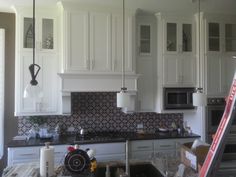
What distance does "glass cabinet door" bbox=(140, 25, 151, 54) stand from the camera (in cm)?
384

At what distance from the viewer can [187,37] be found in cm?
388

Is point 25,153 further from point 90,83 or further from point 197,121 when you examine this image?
point 197,121

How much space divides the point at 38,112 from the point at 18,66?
27.9 inches

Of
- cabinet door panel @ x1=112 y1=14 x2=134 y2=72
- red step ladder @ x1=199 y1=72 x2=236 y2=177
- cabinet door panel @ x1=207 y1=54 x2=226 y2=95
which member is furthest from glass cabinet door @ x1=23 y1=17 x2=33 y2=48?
red step ladder @ x1=199 y1=72 x2=236 y2=177

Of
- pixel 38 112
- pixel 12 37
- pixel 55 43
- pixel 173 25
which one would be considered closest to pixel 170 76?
pixel 173 25

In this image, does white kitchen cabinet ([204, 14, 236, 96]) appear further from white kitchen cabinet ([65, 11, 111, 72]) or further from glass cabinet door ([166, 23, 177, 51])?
white kitchen cabinet ([65, 11, 111, 72])

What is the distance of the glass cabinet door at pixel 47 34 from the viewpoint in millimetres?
3471

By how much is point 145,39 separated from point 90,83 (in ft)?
3.91

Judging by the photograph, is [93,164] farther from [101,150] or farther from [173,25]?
[173,25]

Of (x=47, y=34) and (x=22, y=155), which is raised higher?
(x=47, y=34)

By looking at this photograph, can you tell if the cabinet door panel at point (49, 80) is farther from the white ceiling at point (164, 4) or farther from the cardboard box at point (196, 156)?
the cardboard box at point (196, 156)

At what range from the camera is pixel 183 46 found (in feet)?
12.6

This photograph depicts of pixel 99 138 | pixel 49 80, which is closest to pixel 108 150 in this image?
pixel 99 138

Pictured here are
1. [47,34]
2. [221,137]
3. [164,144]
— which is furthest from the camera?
[164,144]
